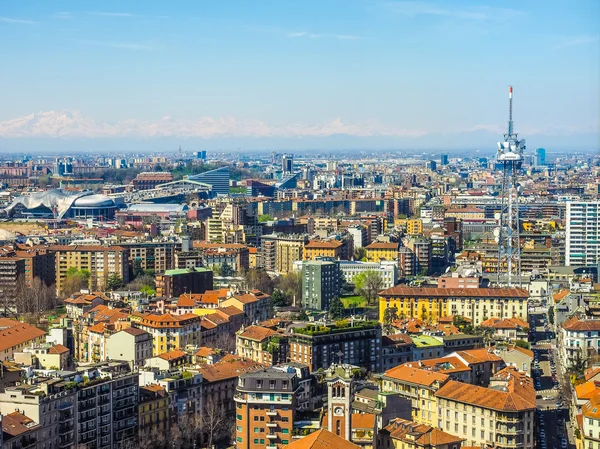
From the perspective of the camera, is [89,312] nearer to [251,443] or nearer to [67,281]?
[67,281]

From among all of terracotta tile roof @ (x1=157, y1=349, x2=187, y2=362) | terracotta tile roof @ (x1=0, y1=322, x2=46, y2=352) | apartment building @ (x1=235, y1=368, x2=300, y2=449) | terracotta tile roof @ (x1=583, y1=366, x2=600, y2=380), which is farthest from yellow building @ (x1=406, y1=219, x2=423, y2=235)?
apartment building @ (x1=235, y1=368, x2=300, y2=449)

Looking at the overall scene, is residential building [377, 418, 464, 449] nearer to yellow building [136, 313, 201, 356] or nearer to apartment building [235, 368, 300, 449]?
apartment building [235, 368, 300, 449]

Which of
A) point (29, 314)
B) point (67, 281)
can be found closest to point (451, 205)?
point (67, 281)

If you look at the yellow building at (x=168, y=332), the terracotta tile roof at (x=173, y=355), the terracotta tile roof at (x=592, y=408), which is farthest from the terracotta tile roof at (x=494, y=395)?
the yellow building at (x=168, y=332)

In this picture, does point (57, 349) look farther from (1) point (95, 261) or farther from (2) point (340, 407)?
(1) point (95, 261)

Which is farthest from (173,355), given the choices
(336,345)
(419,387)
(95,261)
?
(95,261)
